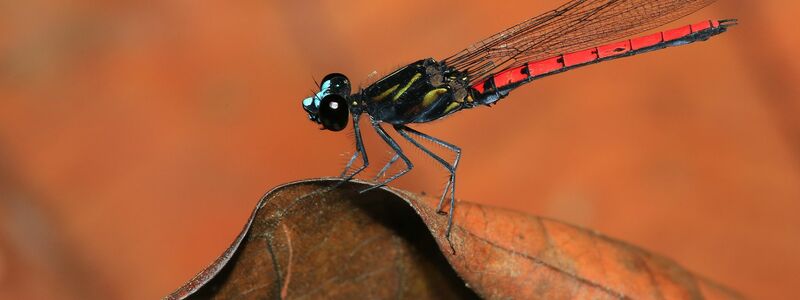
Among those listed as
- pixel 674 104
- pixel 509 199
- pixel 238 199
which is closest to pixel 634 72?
pixel 674 104

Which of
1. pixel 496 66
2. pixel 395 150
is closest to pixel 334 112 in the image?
pixel 395 150

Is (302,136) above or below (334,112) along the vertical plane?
below

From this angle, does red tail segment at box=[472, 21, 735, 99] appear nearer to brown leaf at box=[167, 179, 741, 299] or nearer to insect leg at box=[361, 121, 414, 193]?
insect leg at box=[361, 121, 414, 193]

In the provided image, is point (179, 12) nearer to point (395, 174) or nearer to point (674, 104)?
point (395, 174)

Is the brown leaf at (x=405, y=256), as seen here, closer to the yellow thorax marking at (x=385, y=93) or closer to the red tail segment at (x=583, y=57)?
the yellow thorax marking at (x=385, y=93)

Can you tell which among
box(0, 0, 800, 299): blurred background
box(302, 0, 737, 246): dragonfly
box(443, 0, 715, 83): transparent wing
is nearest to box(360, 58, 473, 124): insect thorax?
box(302, 0, 737, 246): dragonfly

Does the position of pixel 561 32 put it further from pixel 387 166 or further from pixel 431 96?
pixel 387 166
